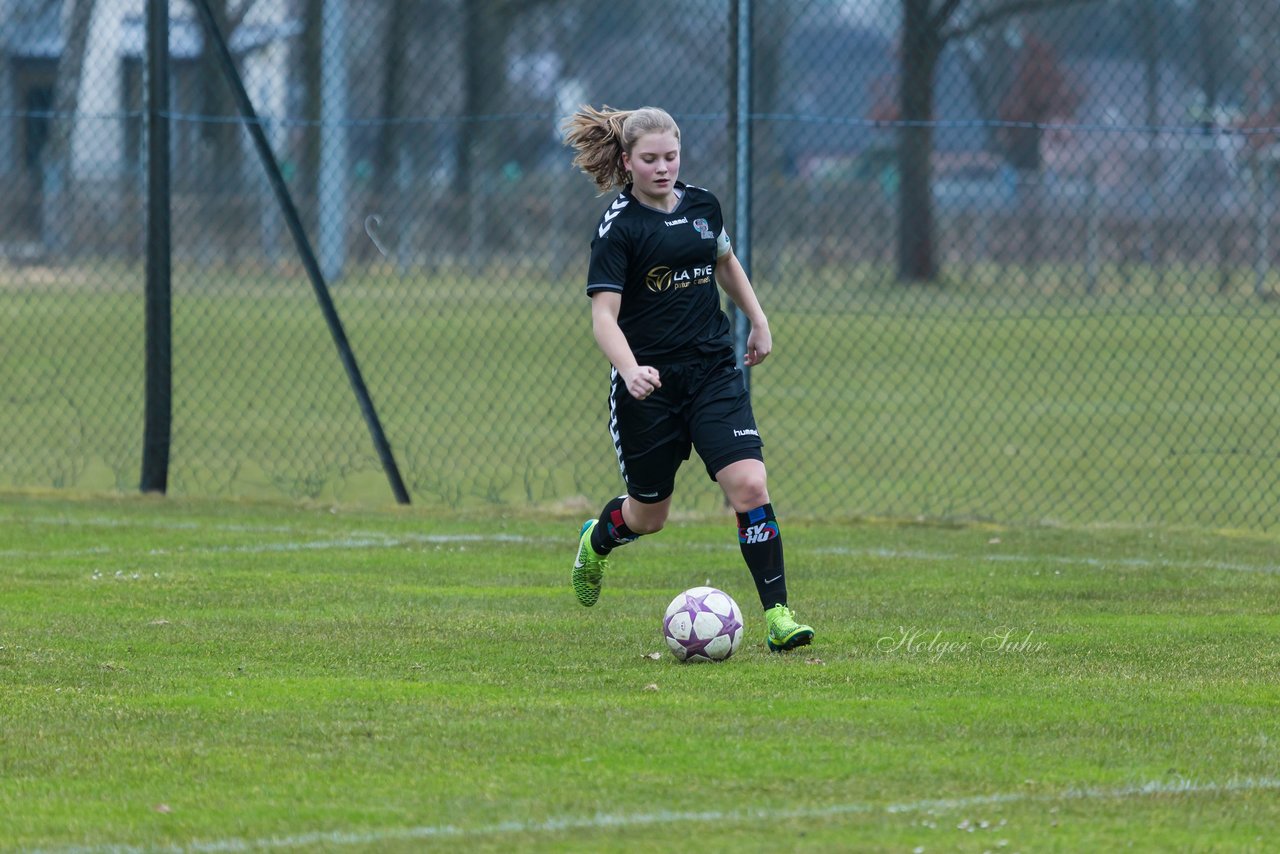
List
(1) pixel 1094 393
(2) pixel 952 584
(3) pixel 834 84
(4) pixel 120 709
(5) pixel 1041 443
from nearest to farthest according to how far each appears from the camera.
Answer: (4) pixel 120 709, (2) pixel 952 584, (5) pixel 1041 443, (1) pixel 1094 393, (3) pixel 834 84

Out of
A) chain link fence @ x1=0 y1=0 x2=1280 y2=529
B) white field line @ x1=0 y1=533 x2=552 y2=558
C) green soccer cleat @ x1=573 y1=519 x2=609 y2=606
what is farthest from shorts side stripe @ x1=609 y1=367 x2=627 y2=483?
chain link fence @ x1=0 y1=0 x2=1280 y2=529

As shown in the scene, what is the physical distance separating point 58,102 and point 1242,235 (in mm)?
19586

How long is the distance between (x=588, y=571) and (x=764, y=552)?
91 cm

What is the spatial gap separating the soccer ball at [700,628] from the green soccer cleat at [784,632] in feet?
0.61

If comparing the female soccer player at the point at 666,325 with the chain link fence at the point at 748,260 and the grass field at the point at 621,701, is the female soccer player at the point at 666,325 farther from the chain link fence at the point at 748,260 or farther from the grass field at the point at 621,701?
the chain link fence at the point at 748,260

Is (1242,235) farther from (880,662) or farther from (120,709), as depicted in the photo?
(120,709)

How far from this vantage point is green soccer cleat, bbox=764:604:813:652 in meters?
5.88

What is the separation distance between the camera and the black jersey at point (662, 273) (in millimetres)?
6191

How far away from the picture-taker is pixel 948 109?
27469mm

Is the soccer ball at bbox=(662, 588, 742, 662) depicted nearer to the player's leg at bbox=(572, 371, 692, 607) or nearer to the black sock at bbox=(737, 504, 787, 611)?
the black sock at bbox=(737, 504, 787, 611)

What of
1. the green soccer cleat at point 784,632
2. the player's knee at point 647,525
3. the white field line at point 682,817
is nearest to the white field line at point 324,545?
the player's knee at point 647,525

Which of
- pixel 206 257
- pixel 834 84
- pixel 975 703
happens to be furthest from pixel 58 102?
pixel 975 703

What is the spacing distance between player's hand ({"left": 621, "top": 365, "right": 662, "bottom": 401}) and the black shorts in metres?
0.35

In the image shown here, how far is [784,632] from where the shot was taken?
588 cm
